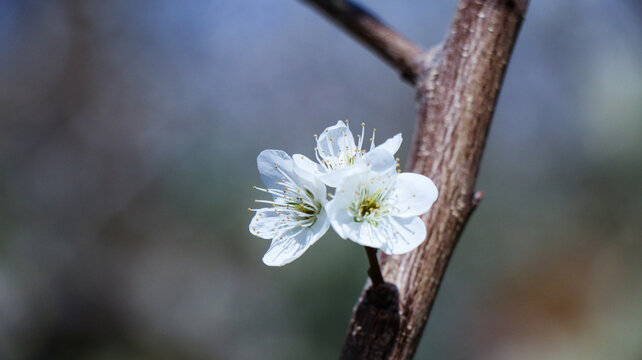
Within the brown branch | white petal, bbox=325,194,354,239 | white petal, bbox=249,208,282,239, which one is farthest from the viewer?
the brown branch

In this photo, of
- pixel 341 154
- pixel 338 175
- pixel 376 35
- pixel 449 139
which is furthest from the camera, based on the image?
pixel 376 35

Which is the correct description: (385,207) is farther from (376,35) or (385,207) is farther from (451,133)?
(376,35)

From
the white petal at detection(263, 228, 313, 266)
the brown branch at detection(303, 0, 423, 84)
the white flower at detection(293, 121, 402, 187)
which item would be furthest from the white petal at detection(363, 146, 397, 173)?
the brown branch at detection(303, 0, 423, 84)

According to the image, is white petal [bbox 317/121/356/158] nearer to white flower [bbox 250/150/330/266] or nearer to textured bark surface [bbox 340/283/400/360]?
white flower [bbox 250/150/330/266]

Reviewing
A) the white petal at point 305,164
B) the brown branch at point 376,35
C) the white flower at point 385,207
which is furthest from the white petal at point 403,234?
the brown branch at point 376,35

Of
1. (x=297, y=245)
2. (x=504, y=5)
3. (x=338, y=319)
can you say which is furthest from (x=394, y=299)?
(x=338, y=319)

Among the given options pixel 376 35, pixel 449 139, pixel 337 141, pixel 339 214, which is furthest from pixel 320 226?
pixel 376 35
